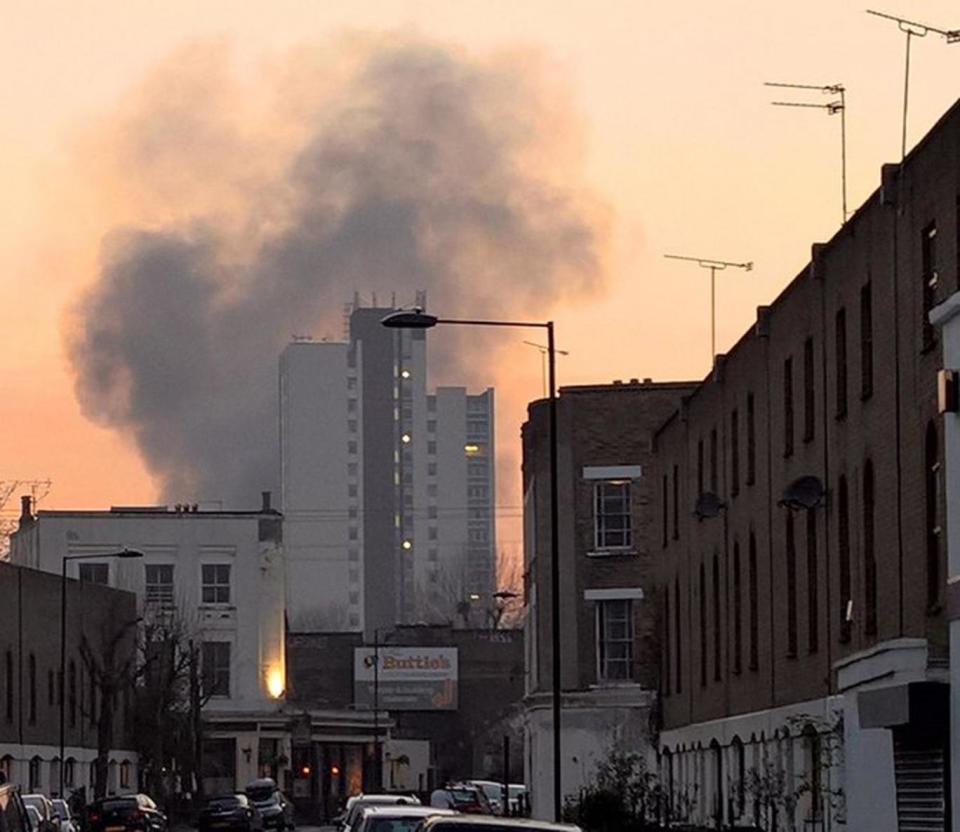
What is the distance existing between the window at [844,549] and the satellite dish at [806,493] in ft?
2.77

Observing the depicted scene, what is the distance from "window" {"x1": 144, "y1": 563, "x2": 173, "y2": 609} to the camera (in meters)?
119

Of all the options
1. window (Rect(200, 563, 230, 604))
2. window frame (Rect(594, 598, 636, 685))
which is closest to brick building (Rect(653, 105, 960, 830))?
window frame (Rect(594, 598, 636, 685))

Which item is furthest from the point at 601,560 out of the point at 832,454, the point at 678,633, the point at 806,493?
the point at 832,454

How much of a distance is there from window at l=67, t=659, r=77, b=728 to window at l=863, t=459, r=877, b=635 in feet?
216

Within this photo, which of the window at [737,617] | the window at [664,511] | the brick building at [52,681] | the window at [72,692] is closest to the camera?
the window at [737,617]

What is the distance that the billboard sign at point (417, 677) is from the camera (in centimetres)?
13925

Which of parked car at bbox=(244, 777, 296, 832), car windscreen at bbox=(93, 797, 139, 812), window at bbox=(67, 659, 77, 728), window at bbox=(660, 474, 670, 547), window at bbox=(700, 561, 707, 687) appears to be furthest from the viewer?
window at bbox=(67, 659, 77, 728)

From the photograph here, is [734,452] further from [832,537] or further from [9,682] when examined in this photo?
[9,682]

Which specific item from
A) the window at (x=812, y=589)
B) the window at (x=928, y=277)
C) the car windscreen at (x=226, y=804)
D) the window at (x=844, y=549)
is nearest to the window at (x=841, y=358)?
the window at (x=844, y=549)

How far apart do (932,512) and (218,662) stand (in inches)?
3500

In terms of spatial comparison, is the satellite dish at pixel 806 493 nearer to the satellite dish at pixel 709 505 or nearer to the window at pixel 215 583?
the satellite dish at pixel 709 505

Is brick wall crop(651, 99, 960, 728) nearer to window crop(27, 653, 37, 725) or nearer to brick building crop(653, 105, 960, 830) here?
brick building crop(653, 105, 960, 830)

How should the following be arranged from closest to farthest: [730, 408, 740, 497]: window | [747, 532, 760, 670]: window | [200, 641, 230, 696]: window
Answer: [747, 532, 760, 670]: window < [730, 408, 740, 497]: window < [200, 641, 230, 696]: window

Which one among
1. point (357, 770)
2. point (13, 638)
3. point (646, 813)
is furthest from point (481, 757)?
point (646, 813)
